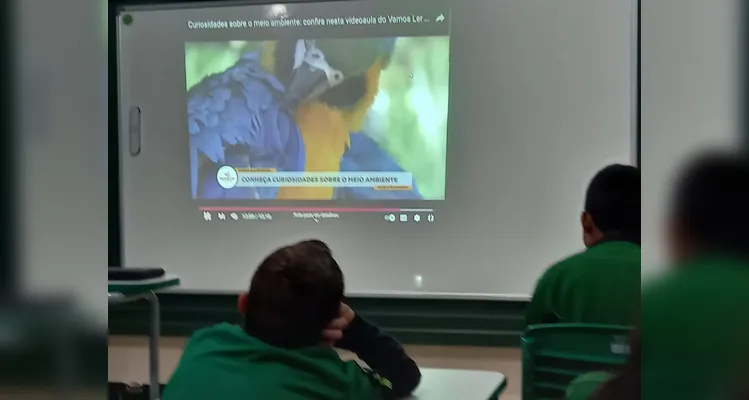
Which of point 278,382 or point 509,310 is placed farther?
point 509,310

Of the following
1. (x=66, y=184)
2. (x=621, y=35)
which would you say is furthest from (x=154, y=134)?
(x=621, y=35)

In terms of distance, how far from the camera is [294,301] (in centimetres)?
88

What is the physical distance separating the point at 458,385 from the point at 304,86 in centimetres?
71

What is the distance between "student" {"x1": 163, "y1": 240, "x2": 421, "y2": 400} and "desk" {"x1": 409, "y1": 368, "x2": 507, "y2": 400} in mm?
121

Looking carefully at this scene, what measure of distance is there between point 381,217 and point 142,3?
29.7 inches

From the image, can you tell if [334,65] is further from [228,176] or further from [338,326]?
[338,326]

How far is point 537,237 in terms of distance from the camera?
1421mm

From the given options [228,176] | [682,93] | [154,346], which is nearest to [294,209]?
[228,176]

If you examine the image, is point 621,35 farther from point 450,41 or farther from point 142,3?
point 142,3

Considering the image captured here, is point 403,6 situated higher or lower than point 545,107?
higher

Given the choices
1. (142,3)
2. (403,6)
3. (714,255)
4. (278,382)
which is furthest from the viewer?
(142,3)

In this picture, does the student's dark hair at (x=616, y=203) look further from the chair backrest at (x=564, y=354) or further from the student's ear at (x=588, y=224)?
the chair backrest at (x=564, y=354)

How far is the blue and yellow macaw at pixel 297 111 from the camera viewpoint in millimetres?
1326

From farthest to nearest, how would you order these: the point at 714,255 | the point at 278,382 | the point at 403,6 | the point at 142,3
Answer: the point at 142,3 → the point at 403,6 → the point at 278,382 → the point at 714,255
